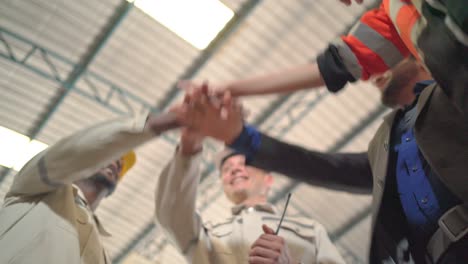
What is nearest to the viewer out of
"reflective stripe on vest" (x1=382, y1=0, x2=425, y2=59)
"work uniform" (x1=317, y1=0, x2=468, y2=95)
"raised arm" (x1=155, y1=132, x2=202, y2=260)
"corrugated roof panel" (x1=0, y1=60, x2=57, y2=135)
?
"work uniform" (x1=317, y1=0, x2=468, y2=95)

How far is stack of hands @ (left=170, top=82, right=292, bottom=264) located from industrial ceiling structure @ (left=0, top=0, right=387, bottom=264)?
10.9ft

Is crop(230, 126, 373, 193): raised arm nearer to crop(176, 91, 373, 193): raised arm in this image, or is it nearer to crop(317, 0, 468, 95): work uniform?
crop(176, 91, 373, 193): raised arm

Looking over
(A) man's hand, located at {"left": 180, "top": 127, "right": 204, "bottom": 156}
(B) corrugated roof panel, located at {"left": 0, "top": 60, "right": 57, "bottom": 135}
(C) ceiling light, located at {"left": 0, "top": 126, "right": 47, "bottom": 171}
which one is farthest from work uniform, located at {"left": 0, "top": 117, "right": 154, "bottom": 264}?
(C) ceiling light, located at {"left": 0, "top": 126, "right": 47, "bottom": 171}

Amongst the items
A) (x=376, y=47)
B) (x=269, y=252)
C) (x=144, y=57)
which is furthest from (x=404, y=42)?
(x=144, y=57)

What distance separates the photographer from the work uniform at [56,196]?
1445 millimetres

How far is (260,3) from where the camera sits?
4.66 m

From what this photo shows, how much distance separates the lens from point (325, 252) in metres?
1.73

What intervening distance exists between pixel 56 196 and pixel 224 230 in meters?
0.69

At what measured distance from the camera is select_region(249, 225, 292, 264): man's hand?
129cm

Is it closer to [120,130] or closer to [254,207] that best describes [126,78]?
[254,207]

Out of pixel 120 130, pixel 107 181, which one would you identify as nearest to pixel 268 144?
pixel 120 130

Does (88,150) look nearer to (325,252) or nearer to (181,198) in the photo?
(181,198)

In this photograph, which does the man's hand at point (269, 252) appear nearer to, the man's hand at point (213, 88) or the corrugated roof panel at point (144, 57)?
the man's hand at point (213, 88)

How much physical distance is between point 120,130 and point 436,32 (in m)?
1.07
